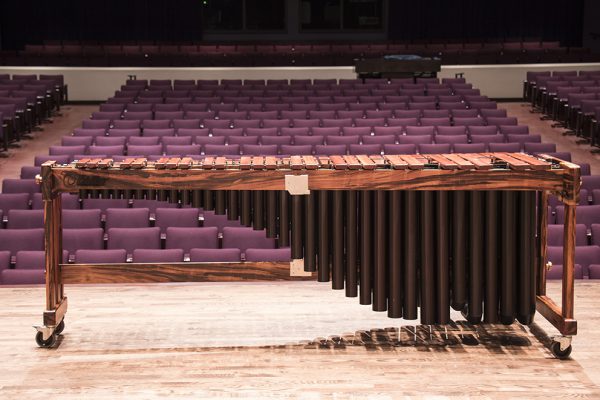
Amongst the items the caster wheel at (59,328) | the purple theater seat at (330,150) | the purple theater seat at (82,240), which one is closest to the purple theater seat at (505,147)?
the purple theater seat at (330,150)

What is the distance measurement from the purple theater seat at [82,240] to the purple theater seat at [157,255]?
487 mm

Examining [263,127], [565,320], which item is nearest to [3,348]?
A: [565,320]

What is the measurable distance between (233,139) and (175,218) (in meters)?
2.08

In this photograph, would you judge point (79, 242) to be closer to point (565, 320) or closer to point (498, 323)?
point (498, 323)

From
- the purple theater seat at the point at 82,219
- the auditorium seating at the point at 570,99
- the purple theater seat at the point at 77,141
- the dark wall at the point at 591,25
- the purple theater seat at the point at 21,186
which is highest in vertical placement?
the dark wall at the point at 591,25

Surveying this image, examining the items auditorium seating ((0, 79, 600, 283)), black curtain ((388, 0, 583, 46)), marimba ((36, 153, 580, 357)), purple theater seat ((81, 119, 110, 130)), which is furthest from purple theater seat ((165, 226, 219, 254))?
black curtain ((388, 0, 583, 46))

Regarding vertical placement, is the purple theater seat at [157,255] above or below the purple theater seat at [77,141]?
below

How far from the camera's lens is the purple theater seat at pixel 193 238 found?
14.6 feet

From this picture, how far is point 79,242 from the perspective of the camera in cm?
444

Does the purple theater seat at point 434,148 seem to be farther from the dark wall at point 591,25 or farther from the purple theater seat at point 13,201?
the dark wall at point 591,25

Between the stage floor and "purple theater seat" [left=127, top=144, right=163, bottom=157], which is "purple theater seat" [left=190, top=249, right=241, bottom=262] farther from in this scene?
"purple theater seat" [left=127, top=144, right=163, bottom=157]

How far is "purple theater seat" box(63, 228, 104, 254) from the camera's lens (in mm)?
4434

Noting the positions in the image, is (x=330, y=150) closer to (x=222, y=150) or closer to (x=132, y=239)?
(x=222, y=150)

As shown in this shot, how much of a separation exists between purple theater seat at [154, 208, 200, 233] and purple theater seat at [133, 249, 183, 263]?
0.70 meters
